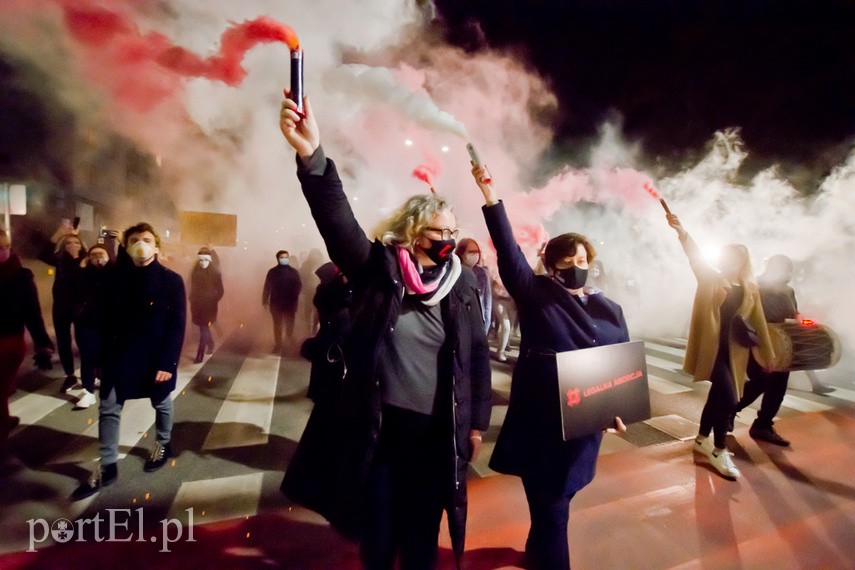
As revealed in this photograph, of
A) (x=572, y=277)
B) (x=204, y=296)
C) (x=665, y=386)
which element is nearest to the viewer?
(x=572, y=277)

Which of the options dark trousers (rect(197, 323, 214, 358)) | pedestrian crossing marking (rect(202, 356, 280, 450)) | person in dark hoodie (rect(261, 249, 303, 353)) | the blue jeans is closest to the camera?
the blue jeans

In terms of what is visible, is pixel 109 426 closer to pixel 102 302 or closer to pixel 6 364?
pixel 102 302

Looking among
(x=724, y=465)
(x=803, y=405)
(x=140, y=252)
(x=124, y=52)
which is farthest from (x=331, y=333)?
(x=124, y=52)

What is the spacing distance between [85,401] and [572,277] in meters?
5.51

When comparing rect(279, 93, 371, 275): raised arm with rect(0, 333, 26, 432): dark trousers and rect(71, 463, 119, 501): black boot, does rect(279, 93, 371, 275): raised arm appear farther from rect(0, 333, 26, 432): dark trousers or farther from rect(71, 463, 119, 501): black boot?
rect(0, 333, 26, 432): dark trousers

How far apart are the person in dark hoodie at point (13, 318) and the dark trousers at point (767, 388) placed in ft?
21.4

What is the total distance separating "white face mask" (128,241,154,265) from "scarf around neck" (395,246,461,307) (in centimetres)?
241

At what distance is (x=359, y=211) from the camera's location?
17.6m

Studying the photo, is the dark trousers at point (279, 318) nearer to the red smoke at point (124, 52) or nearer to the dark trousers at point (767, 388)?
the red smoke at point (124, 52)

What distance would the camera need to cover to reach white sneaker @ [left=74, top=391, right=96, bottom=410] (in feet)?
15.5

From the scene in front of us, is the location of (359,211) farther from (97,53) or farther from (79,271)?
(79,271)

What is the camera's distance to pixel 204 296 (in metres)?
7.12

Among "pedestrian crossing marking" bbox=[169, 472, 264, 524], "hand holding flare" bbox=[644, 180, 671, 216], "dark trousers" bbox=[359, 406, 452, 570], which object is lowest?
"pedestrian crossing marking" bbox=[169, 472, 264, 524]

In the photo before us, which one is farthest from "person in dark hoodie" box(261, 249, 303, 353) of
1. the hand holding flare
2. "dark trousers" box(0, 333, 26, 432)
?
the hand holding flare
